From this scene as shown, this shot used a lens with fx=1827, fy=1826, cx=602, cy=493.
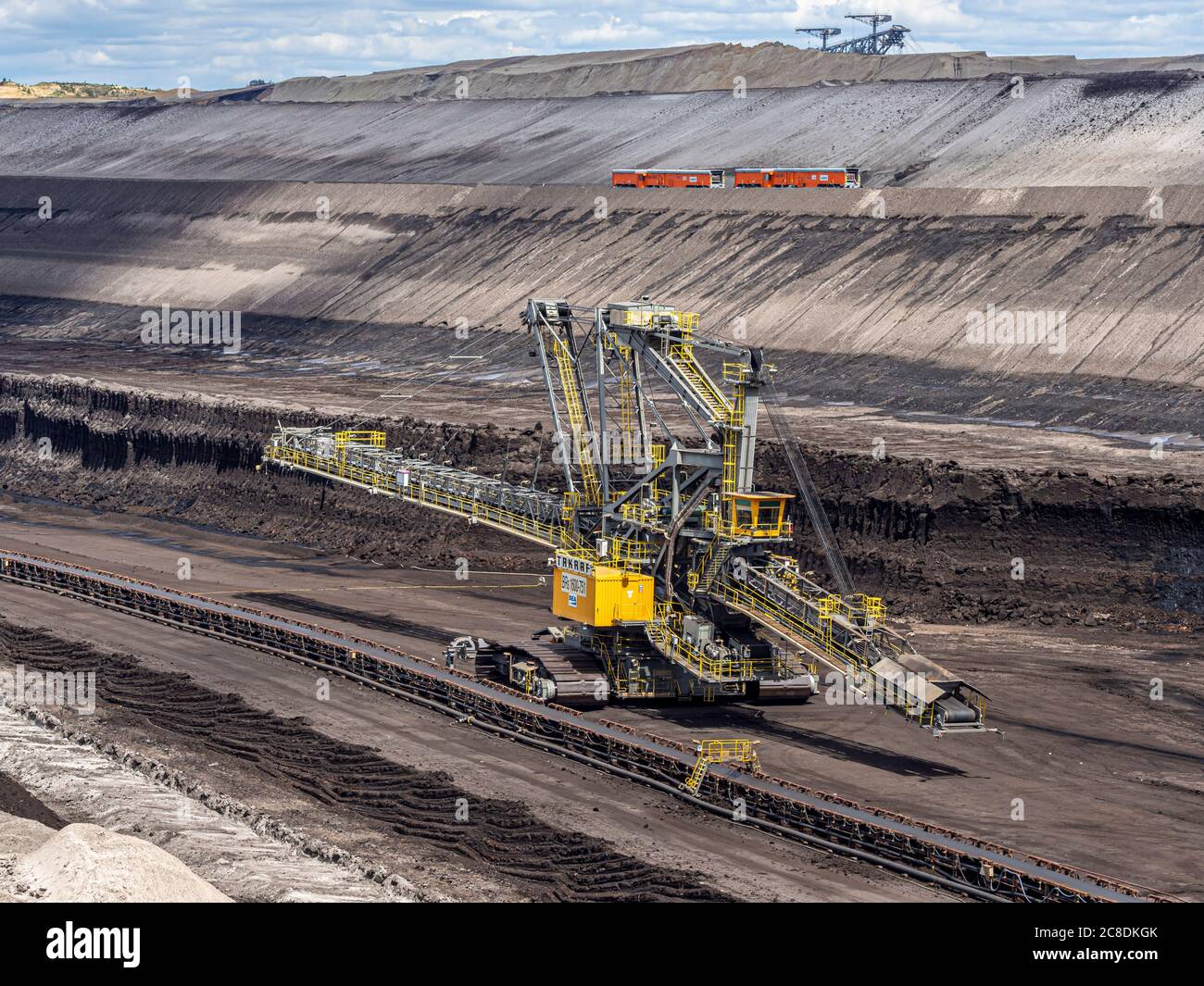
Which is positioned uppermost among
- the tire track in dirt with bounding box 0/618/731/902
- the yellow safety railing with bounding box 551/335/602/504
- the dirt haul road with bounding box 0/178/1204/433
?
the dirt haul road with bounding box 0/178/1204/433

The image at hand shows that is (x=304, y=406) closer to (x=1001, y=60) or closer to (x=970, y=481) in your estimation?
(x=970, y=481)

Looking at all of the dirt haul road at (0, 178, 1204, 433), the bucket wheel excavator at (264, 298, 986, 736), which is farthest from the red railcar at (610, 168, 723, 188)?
the bucket wheel excavator at (264, 298, 986, 736)

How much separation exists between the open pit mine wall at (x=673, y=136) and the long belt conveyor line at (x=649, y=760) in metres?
52.3

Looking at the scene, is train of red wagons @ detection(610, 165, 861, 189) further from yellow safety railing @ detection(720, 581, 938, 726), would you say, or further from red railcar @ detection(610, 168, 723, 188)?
yellow safety railing @ detection(720, 581, 938, 726)

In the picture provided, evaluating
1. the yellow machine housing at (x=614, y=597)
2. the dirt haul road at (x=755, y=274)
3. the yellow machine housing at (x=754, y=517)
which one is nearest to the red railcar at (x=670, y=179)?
the dirt haul road at (x=755, y=274)

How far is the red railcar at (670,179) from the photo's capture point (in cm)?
9444

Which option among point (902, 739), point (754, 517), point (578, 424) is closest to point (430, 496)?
point (578, 424)

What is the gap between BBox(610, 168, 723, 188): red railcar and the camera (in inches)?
3718

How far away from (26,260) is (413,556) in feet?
239

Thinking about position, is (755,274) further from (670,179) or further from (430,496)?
(430,496)

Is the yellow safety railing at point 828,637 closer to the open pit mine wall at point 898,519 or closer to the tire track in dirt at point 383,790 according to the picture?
the tire track in dirt at point 383,790

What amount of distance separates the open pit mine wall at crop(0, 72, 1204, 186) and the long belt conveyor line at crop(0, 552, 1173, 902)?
52.3 meters

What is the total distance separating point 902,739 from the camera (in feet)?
115

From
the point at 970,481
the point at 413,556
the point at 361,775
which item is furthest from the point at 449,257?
the point at 361,775
